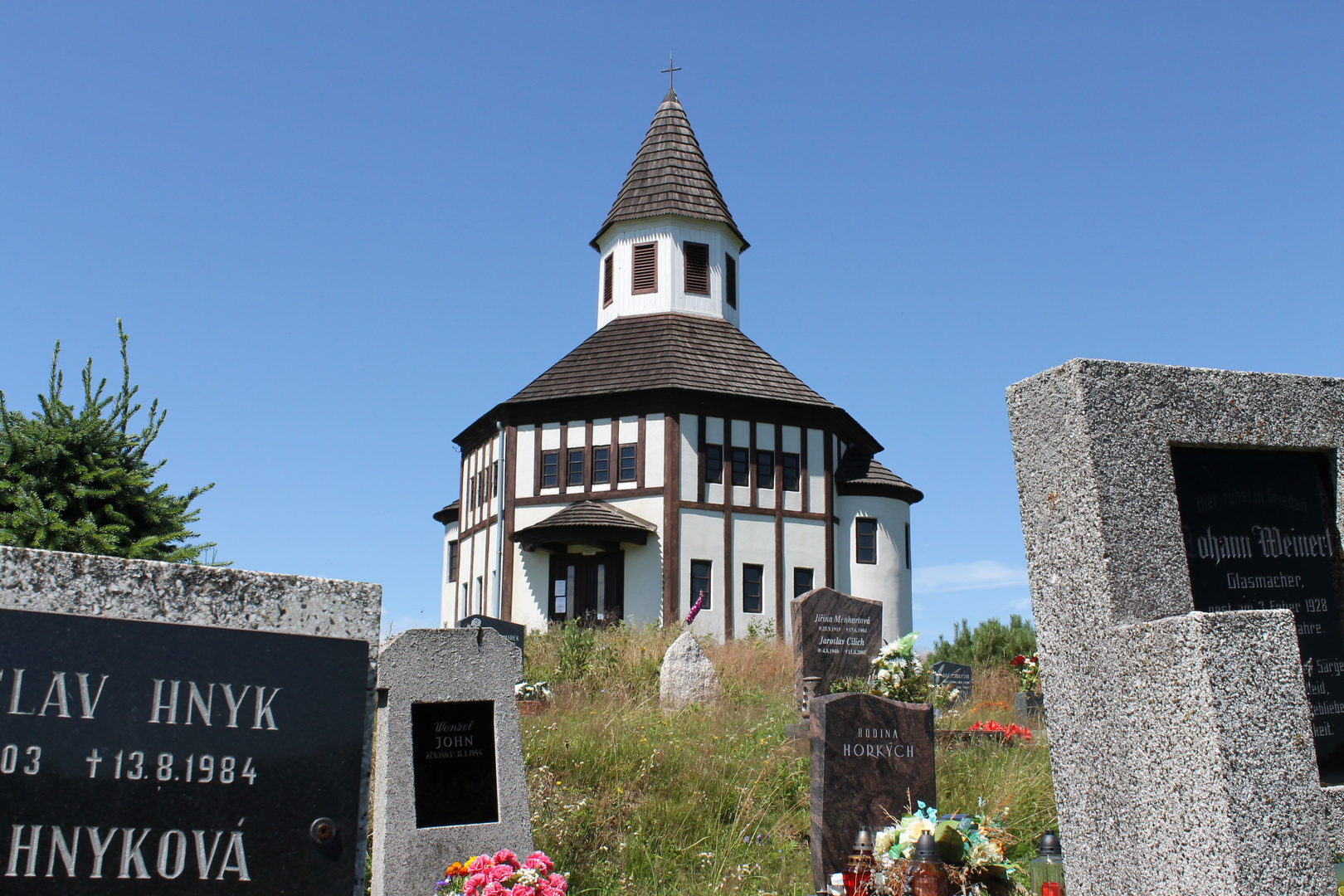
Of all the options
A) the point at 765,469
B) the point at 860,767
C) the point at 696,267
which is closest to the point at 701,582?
the point at 765,469

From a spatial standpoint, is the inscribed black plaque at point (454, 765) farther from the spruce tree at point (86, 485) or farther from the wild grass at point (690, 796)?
the spruce tree at point (86, 485)

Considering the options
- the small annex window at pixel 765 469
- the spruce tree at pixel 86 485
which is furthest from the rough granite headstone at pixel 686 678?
the small annex window at pixel 765 469

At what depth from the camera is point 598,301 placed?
1351 inches

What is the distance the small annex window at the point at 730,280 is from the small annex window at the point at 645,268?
2.28 m

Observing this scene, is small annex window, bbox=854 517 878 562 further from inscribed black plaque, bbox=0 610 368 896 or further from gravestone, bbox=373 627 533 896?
inscribed black plaque, bbox=0 610 368 896

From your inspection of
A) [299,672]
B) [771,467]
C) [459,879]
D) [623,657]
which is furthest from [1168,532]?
[771,467]

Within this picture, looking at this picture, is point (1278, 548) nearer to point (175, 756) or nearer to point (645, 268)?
point (175, 756)

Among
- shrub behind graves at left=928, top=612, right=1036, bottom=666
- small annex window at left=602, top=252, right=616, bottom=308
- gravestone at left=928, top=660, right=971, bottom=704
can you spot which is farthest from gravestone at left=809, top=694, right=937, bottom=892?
small annex window at left=602, top=252, right=616, bottom=308

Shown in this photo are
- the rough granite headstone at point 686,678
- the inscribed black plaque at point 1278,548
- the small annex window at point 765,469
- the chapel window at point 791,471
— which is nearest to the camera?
the inscribed black plaque at point 1278,548

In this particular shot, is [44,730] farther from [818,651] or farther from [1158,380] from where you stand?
[818,651]

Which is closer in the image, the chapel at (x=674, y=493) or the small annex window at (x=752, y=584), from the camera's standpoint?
the chapel at (x=674, y=493)

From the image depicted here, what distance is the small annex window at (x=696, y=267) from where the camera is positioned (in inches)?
1281

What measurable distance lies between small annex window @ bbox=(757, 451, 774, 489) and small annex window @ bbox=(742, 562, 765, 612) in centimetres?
220

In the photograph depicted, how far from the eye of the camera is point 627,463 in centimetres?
2803
